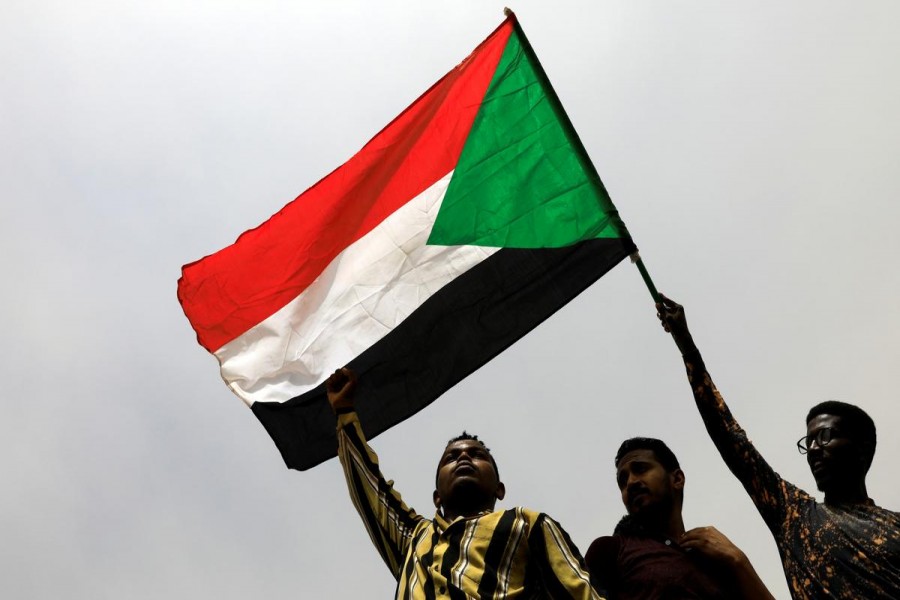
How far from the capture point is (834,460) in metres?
6.73

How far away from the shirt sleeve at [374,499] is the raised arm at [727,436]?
202 cm

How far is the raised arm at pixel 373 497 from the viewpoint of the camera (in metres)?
7.20

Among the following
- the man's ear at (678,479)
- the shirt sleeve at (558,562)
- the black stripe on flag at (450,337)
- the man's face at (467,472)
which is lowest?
the shirt sleeve at (558,562)

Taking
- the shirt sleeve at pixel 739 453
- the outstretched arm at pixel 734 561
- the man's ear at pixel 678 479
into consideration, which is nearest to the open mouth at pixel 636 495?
the man's ear at pixel 678 479

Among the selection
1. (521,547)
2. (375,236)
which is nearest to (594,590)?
(521,547)

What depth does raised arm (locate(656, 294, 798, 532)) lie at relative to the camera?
6895mm

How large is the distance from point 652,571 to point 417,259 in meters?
3.19

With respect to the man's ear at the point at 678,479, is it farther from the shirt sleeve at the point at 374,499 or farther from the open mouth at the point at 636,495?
the shirt sleeve at the point at 374,499

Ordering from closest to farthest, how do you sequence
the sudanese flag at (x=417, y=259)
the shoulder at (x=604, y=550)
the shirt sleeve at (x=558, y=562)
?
1. the shirt sleeve at (x=558, y=562)
2. the shoulder at (x=604, y=550)
3. the sudanese flag at (x=417, y=259)

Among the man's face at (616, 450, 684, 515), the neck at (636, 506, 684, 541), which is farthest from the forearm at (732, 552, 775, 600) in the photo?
the man's face at (616, 450, 684, 515)

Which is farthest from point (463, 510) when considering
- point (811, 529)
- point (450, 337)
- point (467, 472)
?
point (811, 529)

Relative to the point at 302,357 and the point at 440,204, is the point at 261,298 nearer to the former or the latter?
the point at 302,357

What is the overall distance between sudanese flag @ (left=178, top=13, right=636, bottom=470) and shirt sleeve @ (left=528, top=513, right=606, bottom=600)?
1977mm

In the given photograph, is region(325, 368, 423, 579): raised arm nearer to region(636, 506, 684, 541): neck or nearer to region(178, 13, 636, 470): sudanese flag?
region(178, 13, 636, 470): sudanese flag
